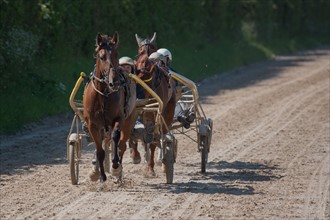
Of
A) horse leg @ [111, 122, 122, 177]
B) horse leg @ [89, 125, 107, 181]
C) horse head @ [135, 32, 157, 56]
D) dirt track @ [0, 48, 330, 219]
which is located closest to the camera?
dirt track @ [0, 48, 330, 219]

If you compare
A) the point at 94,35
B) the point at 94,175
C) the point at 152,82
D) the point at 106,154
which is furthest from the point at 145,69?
the point at 94,35

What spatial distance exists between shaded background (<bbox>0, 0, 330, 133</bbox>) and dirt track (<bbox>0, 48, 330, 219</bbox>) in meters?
1.26

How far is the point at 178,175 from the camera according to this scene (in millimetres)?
12516

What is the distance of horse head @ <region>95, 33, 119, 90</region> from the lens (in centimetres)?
1039

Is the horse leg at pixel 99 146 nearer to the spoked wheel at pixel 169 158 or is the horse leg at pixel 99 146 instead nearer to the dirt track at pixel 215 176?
the dirt track at pixel 215 176

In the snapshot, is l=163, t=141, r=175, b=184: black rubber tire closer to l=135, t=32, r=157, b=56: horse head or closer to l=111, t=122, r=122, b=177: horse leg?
l=111, t=122, r=122, b=177: horse leg

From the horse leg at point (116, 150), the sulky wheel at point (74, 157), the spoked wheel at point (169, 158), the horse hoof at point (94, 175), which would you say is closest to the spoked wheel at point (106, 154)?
the sulky wheel at point (74, 157)

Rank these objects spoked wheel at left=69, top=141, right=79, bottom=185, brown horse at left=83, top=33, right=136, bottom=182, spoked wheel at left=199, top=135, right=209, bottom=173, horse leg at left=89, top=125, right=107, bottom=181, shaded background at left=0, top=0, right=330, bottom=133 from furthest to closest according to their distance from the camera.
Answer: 1. shaded background at left=0, top=0, right=330, bottom=133
2. spoked wheel at left=199, top=135, right=209, bottom=173
3. spoked wheel at left=69, top=141, right=79, bottom=185
4. horse leg at left=89, top=125, right=107, bottom=181
5. brown horse at left=83, top=33, right=136, bottom=182

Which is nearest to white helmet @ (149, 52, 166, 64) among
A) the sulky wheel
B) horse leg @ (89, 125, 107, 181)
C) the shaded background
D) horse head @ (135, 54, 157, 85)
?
horse head @ (135, 54, 157, 85)

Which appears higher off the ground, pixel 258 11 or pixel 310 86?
pixel 258 11

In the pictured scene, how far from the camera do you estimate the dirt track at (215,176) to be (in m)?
9.70

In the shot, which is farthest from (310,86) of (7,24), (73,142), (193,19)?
(73,142)

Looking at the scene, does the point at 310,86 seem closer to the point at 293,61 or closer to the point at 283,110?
the point at 283,110

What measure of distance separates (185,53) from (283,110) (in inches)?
391
